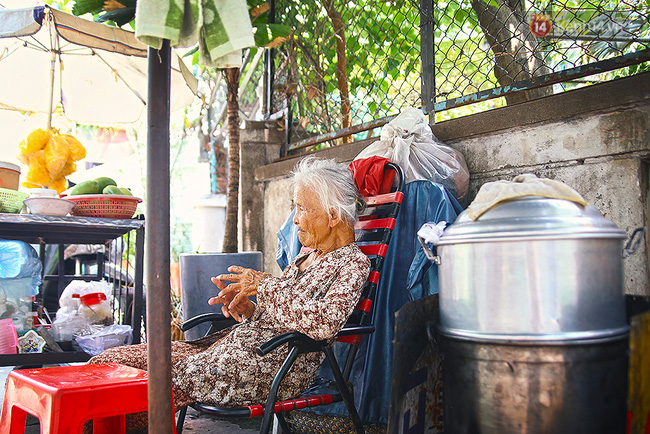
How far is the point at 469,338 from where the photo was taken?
5.65 feet

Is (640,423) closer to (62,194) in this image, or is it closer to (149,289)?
(149,289)

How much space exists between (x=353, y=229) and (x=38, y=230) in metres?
2.45

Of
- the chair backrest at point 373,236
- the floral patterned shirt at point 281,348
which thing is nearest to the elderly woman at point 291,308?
the floral patterned shirt at point 281,348

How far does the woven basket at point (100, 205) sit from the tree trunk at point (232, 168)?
1.42 metres

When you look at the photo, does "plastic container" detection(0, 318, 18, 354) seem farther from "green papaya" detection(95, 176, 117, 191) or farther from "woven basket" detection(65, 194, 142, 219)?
"green papaya" detection(95, 176, 117, 191)

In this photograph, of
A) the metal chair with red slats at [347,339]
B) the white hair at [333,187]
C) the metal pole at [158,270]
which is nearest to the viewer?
the metal pole at [158,270]

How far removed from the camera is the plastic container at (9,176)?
11.3 feet

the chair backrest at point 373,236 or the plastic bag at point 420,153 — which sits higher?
the plastic bag at point 420,153

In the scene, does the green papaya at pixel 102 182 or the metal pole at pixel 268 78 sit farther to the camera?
the metal pole at pixel 268 78

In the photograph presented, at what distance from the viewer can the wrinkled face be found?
2.66 metres

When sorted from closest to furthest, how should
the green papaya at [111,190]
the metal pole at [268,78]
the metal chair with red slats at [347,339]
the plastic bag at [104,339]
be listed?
the metal chair with red slats at [347,339] < the plastic bag at [104,339] < the green papaya at [111,190] < the metal pole at [268,78]

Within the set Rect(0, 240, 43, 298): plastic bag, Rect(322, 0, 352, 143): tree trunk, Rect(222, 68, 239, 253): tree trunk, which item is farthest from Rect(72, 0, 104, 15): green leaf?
Rect(0, 240, 43, 298): plastic bag

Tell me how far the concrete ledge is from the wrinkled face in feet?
3.85

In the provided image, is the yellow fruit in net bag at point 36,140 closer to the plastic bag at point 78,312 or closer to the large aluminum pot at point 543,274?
the plastic bag at point 78,312
